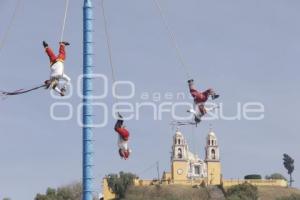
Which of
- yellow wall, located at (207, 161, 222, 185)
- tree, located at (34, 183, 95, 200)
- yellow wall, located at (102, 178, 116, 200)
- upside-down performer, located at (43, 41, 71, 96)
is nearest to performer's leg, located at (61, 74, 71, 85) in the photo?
upside-down performer, located at (43, 41, 71, 96)

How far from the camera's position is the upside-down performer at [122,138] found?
34.0 meters

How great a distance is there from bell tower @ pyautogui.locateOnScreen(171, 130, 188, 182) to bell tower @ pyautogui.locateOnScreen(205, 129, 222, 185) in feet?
15.7

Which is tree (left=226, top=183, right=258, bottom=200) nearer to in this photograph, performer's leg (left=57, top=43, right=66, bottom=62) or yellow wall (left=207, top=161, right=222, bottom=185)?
yellow wall (left=207, top=161, right=222, bottom=185)

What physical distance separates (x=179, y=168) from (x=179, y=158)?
211 cm

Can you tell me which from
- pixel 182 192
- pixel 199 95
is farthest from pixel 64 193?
pixel 199 95

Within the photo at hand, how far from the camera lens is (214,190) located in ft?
607

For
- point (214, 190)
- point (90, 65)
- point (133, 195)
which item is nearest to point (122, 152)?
point (90, 65)

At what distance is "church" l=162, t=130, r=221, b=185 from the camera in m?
192

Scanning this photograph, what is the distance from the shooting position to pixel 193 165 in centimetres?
19838

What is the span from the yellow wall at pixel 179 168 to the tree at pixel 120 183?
16.8 meters

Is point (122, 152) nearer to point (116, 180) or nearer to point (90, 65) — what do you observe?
point (90, 65)

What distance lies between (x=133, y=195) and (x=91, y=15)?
142 m

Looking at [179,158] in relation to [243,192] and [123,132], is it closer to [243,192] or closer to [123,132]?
[243,192]

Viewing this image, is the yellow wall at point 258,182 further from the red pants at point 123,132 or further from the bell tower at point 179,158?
the red pants at point 123,132
